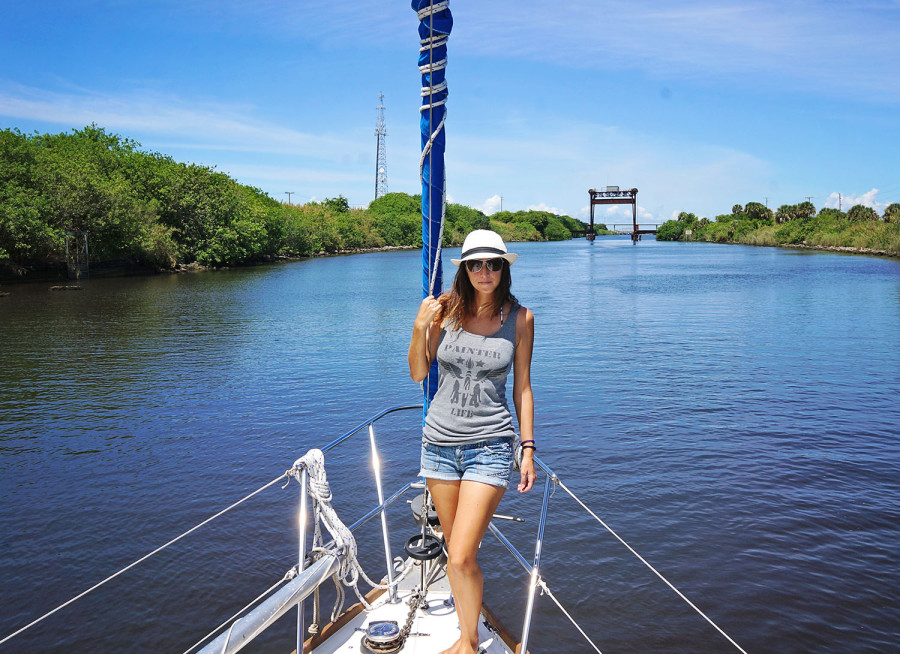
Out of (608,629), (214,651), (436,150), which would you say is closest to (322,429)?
(608,629)

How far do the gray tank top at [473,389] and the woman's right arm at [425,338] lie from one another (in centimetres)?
13

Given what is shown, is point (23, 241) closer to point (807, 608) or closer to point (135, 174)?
point (135, 174)

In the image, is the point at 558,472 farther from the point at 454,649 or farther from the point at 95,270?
the point at 95,270

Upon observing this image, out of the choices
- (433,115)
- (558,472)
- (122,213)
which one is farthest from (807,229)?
(433,115)

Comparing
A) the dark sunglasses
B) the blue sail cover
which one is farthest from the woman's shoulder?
the blue sail cover

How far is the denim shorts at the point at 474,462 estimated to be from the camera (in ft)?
10.4

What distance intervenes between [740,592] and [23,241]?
1752 inches

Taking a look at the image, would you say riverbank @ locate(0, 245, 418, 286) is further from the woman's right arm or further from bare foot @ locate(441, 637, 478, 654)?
bare foot @ locate(441, 637, 478, 654)

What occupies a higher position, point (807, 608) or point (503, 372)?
point (503, 372)

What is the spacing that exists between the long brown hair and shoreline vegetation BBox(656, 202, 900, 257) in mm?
81220

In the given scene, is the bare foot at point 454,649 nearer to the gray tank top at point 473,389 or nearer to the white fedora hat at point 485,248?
the gray tank top at point 473,389

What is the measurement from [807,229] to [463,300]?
394ft

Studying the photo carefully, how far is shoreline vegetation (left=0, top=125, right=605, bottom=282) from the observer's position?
41.3m

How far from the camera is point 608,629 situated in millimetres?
6020
